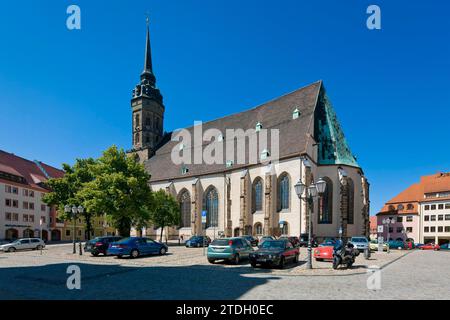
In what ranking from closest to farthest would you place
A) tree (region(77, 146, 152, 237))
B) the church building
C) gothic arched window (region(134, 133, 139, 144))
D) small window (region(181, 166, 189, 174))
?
tree (region(77, 146, 152, 237)), the church building, small window (region(181, 166, 189, 174)), gothic arched window (region(134, 133, 139, 144))

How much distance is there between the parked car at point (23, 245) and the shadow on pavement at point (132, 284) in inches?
766

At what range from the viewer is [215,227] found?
5038 cm

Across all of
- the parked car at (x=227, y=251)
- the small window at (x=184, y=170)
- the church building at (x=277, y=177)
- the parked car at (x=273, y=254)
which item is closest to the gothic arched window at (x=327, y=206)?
the church building at (x=277, y=177)

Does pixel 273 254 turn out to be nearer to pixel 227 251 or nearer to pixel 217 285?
pixel 227 251

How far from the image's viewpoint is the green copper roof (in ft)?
152

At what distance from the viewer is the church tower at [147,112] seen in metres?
66.7

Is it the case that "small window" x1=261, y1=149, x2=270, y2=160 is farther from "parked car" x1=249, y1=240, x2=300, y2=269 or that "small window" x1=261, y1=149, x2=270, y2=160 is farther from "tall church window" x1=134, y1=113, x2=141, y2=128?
"tall church window" x1=134, y1=113, x2=141, y2=128

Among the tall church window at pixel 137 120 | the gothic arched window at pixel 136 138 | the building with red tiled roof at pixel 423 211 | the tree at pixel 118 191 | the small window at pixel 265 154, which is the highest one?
the tall church window at pixel 137 120

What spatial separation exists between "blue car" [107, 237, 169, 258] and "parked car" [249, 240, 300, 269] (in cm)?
896

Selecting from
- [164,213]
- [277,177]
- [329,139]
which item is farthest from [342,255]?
[329,139]

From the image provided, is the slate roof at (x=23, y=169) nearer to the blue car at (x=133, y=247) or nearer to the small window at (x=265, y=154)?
the blue car at (x=133, y=247)

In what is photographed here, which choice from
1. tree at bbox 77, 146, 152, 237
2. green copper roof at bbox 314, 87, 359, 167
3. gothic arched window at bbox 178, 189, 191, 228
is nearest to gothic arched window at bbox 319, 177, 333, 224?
green copper roof at bbox 314, 87, 359, 167
